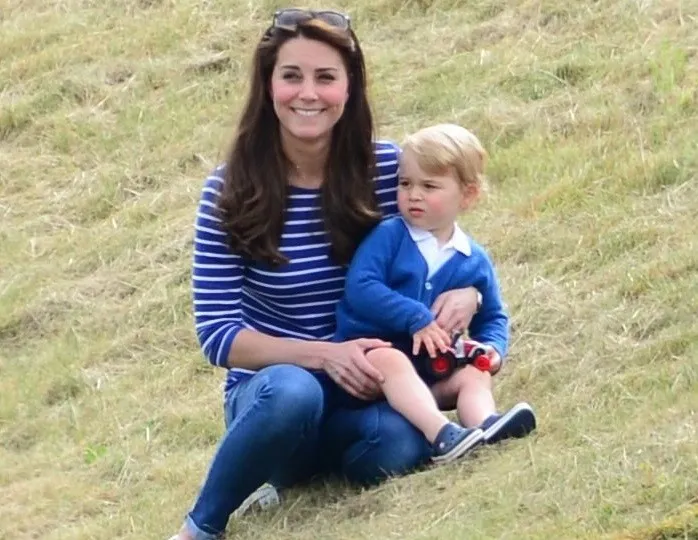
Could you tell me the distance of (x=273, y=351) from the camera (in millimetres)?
5121

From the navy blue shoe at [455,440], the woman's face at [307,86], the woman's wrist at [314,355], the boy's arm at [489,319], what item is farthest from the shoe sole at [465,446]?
the woman's face at [307,86]

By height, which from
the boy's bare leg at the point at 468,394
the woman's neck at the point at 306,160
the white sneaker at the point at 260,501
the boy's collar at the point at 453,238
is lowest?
the white sneaker at the point at 260,501

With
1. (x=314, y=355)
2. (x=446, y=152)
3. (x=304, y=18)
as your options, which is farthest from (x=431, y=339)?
(x=304, y=18)

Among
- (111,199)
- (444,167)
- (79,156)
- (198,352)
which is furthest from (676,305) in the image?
(79,156)

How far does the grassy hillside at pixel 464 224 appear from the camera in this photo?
4.97m

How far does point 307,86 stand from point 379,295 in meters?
0.69

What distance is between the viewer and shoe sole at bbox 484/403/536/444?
5.11m

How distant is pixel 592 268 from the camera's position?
7176 mm

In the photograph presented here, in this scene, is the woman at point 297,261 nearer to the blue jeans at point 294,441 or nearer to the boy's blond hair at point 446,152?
the blue jeans at point 294,441

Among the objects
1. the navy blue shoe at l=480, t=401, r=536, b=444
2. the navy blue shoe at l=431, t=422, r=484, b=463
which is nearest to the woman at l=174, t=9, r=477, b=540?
the navy blue shoe at l=431, t=422, r=484, b=463

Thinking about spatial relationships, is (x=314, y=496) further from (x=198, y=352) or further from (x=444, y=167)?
(x=198, y=352)

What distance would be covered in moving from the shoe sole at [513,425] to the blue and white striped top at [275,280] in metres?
0.62

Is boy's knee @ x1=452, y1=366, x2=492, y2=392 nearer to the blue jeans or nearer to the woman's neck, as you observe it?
the blue jeans

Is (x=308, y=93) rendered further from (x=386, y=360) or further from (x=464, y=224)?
(x=464, y=224)
